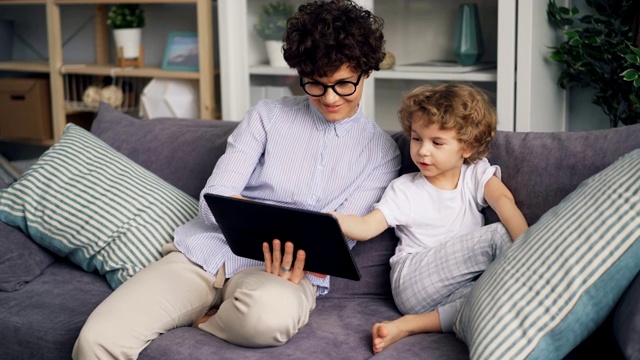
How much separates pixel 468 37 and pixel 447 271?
1.24 metres

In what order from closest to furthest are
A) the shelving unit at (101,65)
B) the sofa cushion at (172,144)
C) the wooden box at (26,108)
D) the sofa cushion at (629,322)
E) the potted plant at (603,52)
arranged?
the sofa cushion at (629,322) → the sofa cushion at (172,144) → the potted plant at (603,52) → the shelving unit at (101,65) → the wooden box at (26,108)

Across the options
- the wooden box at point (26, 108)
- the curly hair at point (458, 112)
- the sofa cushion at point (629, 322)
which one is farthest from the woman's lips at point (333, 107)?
the wooden box at point (26, 108)

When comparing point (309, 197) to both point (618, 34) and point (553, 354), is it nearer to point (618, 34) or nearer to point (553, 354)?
point (553, 354)

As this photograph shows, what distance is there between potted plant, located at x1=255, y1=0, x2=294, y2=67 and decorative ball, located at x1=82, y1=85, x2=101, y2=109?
0.88 metres

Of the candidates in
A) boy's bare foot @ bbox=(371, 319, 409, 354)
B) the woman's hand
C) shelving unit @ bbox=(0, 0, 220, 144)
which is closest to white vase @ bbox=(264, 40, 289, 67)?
shelving unit @ bbox=(0, 0, 220, 144)

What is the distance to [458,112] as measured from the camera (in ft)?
5.98

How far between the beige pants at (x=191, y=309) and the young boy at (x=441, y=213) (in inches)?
7.8

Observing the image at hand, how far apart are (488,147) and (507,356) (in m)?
0.62

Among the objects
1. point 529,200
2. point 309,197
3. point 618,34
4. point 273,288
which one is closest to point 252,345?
point 273,288

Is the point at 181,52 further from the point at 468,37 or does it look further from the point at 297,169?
the point at 297,169

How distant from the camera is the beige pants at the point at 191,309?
174cm

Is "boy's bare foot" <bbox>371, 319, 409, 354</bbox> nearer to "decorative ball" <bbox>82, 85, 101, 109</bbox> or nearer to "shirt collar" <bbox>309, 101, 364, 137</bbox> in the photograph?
"shirt collar" <bbox>309, 101, 364, 137</bbox>

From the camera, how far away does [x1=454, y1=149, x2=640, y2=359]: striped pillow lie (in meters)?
1.44

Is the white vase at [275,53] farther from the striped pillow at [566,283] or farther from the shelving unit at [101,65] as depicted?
the striped pillow at [566,283]
